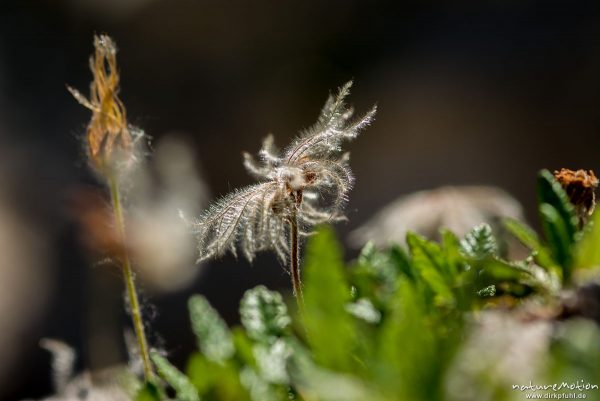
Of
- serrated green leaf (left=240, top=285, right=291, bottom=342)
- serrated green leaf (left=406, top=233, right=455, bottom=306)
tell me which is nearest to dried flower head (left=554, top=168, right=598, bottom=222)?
serrated green leaf (left=406, top=233, right=455, bottom=306)

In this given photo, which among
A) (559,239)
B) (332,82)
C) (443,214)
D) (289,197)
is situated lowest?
(559,239)

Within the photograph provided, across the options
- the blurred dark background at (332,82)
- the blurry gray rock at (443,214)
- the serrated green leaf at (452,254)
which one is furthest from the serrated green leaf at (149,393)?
the blurred dark background at (332,82)

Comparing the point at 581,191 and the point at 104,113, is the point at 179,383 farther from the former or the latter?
the point at 581,191

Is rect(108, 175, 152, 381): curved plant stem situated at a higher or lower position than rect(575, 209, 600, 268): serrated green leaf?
higher

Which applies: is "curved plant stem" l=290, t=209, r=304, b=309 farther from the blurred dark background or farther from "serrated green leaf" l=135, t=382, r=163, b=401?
the blurred dark background

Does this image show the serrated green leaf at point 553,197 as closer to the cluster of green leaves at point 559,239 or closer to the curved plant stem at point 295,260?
the cluster of green leaves at point 559,239

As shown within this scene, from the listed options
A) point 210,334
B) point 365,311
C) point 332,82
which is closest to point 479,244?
point 365,311
